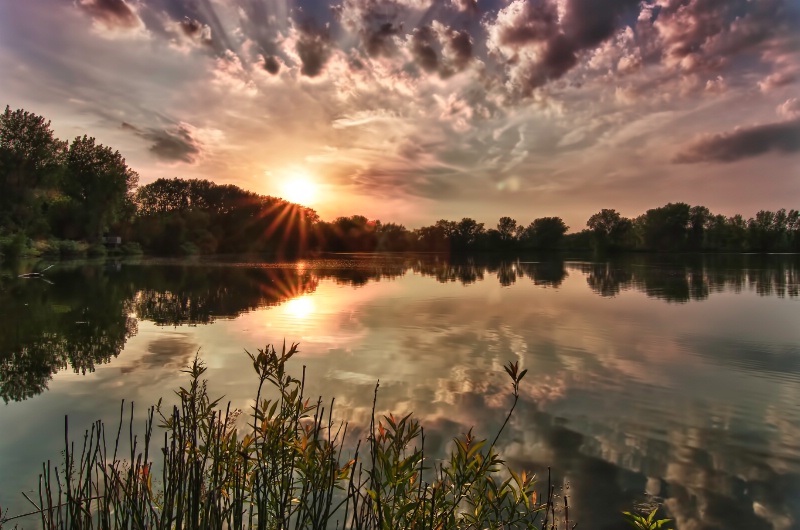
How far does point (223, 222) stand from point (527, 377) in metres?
115

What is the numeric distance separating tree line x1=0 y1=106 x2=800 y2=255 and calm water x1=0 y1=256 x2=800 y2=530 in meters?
54.2

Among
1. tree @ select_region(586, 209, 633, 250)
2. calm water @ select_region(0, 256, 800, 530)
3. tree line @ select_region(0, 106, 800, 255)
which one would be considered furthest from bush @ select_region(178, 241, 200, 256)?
tree @ select_region(586, 209, 633, 250)

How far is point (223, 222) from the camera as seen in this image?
11469 cm

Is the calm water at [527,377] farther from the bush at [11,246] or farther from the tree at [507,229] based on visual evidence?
the tree at [507,229]

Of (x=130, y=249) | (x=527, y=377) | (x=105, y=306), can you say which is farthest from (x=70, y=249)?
(x=527, y=377)

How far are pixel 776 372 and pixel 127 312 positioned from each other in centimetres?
2307

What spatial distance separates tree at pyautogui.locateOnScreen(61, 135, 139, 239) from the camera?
78.2 meters

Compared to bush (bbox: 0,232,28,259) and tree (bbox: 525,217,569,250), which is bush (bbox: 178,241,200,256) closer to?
bush (bbox: 0,232,28,259)

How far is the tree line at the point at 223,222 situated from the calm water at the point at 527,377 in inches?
2133

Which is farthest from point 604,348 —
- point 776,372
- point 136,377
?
point 136,377

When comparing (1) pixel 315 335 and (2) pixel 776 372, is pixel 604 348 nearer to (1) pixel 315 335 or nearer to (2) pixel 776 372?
(2) pixel 776 372

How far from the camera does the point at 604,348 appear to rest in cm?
1409

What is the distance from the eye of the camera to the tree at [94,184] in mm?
78188

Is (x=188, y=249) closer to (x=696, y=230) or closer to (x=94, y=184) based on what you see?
(x=94, y=184)
